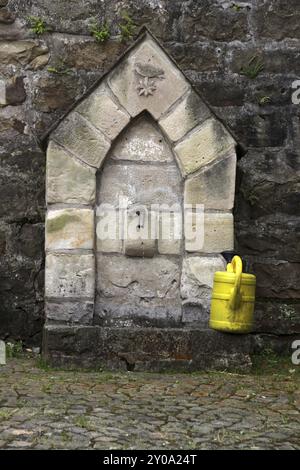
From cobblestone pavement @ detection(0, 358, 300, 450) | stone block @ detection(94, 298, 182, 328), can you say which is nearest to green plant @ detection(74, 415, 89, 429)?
cobblestone pavement @ detection(0, 358, 300, 450)

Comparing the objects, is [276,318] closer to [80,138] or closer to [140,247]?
[140,247]

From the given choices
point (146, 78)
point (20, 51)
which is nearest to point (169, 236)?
point (146, 78)

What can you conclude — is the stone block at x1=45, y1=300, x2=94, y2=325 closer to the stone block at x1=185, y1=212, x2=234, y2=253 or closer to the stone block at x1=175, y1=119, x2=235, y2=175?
the stone block at x1=185, y1=212, x2=234, y2=253

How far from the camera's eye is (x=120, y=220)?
4.60 meters

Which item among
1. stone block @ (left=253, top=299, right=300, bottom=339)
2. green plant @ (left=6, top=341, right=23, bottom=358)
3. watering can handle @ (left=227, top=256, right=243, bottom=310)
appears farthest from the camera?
stone block @ (left=253, top=299, right=300, bottom=339)

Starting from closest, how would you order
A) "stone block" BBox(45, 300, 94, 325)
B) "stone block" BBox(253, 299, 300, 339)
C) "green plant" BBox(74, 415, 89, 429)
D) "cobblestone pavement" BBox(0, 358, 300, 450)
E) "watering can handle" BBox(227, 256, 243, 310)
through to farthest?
"cobblestone pavement" BBox(0, 358, 300, 450) → "green plant" BBox(74, 415, 89, 429) → "watering can handle" BBox(227, 256, 243, 310) → "stone block" BBox(45, 300, 94, 325) → "stone block" BBox(253, 299, 300, 339)

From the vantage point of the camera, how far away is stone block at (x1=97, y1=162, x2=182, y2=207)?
15.2 feet

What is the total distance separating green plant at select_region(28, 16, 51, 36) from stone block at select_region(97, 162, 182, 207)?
1.11 metres

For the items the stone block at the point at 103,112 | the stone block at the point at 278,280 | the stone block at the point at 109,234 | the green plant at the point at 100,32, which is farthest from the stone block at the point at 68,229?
the green plant at the point at 100,32

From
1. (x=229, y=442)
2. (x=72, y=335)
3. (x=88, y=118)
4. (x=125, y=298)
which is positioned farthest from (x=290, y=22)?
(x=229, y=442)

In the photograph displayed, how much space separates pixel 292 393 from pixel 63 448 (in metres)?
1.50

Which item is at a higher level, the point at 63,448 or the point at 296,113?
the point at 296,113
